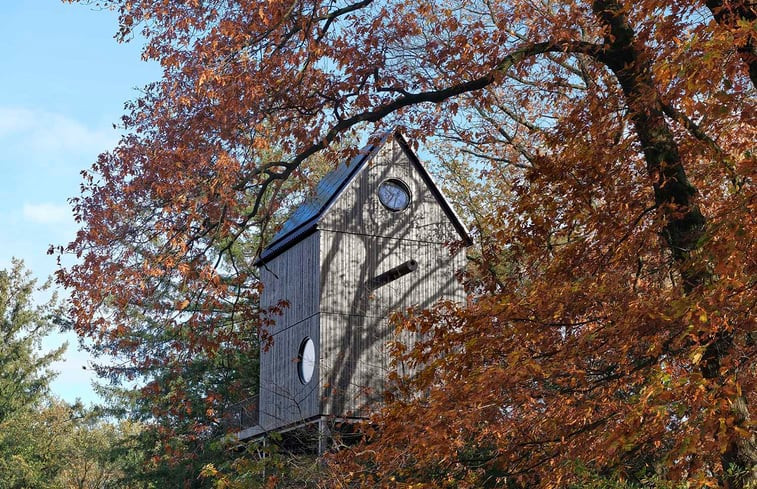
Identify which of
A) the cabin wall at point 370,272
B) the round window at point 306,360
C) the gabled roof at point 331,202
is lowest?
the round window at point 306,360

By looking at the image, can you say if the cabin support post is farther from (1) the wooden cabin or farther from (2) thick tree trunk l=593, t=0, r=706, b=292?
(2) thick tree trunk l=593, t=0, r=706, b=292

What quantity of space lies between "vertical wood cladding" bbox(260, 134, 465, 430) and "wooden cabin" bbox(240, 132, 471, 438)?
0.07 ft

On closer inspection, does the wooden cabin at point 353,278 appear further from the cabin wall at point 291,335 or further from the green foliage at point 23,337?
the green foliage at point 23,337

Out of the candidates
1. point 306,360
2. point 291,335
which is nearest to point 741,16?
point 306,360

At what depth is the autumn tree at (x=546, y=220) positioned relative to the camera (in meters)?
7.17

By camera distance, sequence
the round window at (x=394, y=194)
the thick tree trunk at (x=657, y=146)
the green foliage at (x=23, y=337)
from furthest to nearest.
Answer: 1. the green foliage at (x=23, y=337)
2. the round window at (x=394, y=194)
3. the thick tree trunk at (x=657, y=146)

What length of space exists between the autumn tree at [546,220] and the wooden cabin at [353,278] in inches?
185

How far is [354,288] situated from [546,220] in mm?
8531

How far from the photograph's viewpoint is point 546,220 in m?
10.5

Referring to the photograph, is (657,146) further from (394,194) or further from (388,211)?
(394,194)

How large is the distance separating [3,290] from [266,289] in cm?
1645

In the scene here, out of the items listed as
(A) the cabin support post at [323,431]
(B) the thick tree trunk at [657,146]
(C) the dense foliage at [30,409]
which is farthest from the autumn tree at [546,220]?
(C) the dense foliage at [30,409]

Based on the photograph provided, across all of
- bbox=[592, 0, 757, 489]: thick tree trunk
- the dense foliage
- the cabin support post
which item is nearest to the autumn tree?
bbox=[592, 0, 757, 489]: thick tree trunk

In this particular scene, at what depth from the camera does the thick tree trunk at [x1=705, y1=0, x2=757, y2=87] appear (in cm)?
752
